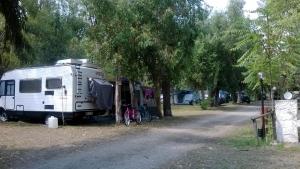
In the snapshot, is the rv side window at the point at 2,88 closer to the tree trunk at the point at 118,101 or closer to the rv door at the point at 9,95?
the rv door at the point at 9,95

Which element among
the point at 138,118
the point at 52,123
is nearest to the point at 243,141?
the point at 138,118

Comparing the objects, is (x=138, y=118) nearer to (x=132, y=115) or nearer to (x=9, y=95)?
(x=132, y=115)

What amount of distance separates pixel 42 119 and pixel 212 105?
23423 millimetres

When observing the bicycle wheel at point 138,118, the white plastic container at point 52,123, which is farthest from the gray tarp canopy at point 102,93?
the white plastic container at point 52,123

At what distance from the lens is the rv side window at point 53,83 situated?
21672 mm

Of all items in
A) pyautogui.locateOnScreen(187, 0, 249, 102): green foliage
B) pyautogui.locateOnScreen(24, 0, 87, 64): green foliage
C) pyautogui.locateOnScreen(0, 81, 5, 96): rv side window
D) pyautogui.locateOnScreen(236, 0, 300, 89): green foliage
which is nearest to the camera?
pyautogui.locateOnScreen(236, 0, 300, 89): green foliage

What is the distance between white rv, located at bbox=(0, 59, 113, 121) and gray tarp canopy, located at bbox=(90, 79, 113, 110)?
0.21 meters

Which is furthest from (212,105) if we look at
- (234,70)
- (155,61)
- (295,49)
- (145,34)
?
(295,49)

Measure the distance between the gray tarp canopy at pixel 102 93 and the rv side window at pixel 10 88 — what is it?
4.54 meters

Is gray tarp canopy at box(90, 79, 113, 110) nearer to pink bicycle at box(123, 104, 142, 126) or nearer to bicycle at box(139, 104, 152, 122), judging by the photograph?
pink bicycle at box(123, 104, 142, 126)

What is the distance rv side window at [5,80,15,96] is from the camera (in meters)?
23.9

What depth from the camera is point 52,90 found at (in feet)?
72.0

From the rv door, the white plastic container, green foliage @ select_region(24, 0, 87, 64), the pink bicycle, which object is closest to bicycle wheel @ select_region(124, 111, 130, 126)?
the pink bicycle

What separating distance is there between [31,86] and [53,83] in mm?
1581
